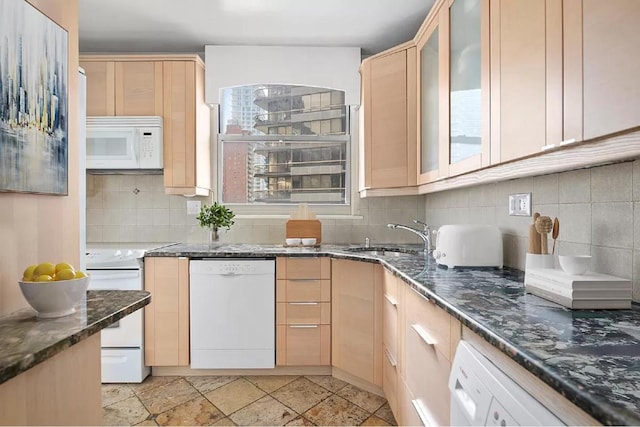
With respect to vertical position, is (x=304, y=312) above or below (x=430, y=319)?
below

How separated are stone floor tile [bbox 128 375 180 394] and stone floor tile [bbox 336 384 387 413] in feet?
3.94

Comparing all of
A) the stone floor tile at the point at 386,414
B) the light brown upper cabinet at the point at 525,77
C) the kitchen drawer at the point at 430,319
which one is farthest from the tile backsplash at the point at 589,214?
the stone floor tile at the point at 386,414

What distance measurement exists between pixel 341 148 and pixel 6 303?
2641 mm

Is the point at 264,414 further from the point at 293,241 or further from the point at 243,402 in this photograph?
the point at 293,241

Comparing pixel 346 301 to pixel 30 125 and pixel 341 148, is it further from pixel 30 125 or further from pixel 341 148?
pixel 30 125

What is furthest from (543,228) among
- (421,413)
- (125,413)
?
(125,413)

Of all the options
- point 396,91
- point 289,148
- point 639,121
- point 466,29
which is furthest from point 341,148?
point 639,121

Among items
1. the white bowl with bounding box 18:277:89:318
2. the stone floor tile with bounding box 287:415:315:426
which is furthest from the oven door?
the white bowl with bounding box 18:277:89:318

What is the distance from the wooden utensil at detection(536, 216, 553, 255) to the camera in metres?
1.33

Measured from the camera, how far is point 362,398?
7.45ft

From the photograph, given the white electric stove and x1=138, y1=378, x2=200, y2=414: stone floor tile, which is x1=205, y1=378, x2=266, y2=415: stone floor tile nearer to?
x1=138, y1=378, x2=200, y2=414: stone floor tile

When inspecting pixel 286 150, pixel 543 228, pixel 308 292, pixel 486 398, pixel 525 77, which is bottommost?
pixel 308 292

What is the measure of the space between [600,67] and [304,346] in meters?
2.23

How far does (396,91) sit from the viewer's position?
2.60m
